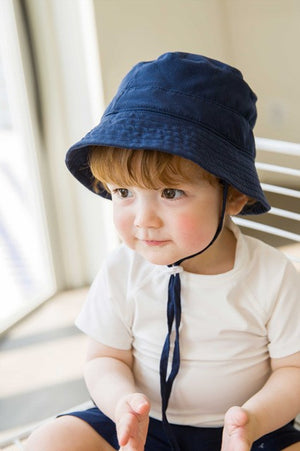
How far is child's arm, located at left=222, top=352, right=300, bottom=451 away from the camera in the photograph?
2.68 ft

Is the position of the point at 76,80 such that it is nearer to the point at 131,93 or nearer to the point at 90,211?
the point at 90,211

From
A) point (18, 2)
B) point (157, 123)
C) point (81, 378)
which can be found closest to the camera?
point (157, 123)

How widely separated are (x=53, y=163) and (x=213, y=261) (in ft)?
3.18

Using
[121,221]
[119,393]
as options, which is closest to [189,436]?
[119,393]

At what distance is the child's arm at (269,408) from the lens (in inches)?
32.1

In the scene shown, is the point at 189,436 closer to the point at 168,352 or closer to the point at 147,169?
the point at 168,352

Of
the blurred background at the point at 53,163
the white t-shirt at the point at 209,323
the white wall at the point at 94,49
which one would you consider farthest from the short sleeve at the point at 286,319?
the white wall at the point at 94,49

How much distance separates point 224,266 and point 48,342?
32.9 inches

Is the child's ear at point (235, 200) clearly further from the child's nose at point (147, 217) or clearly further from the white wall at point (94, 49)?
the white wall at point (94, 49)

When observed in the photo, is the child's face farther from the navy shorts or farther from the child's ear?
the navy shorts

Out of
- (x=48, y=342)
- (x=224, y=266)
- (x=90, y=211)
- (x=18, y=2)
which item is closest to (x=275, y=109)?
(x=90, y=211)

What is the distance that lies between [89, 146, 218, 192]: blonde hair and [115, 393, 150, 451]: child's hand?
30 cm

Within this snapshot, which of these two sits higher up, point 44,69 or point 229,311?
point 44,69

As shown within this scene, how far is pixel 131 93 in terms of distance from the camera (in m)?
0.83
